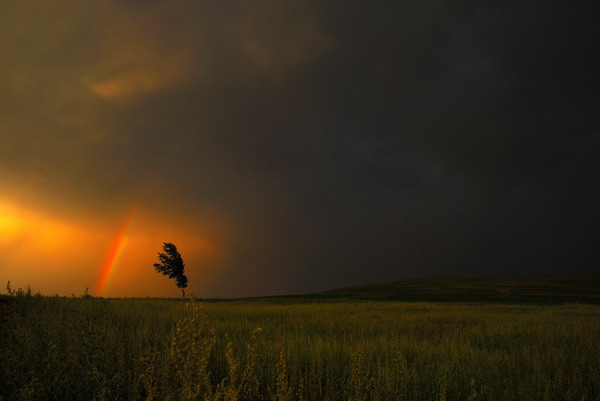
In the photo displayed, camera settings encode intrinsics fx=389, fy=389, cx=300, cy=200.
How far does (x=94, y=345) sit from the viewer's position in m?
5.26

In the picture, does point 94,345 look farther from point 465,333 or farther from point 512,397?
point 465,333

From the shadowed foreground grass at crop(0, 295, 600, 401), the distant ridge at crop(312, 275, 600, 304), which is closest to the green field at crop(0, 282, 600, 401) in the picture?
the shadowed foreground grass at crop(0, 295, 600, 401)

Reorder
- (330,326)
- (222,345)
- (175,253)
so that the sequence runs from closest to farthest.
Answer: (222,345) < (330,326) < (175,253)

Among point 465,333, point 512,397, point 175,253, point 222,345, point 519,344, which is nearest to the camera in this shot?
point 512,397

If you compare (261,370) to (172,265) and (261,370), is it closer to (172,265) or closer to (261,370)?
(261,370)

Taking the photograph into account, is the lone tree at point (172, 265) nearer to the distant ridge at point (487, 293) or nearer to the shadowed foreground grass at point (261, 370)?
the distant ridge at point (487, 293)

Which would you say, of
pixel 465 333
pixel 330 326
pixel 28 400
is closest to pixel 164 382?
pixel 28 400

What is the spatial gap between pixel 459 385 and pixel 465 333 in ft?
19.5

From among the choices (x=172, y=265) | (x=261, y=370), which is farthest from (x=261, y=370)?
(x=172, y=265)

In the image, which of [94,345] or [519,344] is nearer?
[94,345]

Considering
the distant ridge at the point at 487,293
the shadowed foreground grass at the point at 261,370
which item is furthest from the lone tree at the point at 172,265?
the shadowed foreground grass at the point at 261,370

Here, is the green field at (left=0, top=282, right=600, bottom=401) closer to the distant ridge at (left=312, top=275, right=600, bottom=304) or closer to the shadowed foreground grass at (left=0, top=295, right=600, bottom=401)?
the shadowed foreground grass at (left=0, top=295, right=600, bottom=401)

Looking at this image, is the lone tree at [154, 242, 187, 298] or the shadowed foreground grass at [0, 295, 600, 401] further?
the lone tree at [154, 242, 187, 298]

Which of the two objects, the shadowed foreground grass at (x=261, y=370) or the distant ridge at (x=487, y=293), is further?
the distant ridge at (x=487, y=293)
